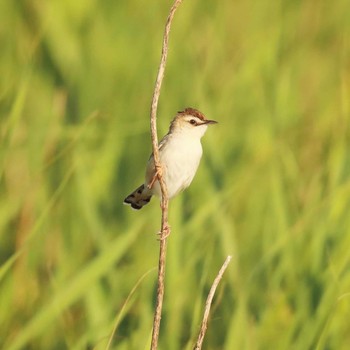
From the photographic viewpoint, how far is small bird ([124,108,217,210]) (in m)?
3.81

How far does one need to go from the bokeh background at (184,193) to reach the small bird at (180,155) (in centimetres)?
20

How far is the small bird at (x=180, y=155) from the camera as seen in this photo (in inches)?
150

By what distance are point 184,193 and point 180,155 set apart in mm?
786

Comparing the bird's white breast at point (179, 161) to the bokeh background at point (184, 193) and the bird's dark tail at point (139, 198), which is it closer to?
the bird's dark tail at point (139, 198)

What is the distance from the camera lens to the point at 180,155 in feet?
12.6

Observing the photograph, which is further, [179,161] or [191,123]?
[191,123]

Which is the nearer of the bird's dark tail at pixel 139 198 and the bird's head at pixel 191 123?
the bird's head at pixel 191 123

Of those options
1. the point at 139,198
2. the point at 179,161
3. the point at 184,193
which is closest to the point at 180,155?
the point at 179,161

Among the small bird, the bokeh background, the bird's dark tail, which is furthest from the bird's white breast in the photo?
the bokeh background

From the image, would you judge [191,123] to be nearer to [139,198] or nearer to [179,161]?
[179,161]

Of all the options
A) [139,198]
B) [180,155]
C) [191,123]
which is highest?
[191,123]

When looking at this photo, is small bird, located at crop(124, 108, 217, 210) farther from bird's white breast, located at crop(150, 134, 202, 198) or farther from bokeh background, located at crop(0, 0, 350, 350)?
bokeh background, located at crop(0, 0, 350, 350)

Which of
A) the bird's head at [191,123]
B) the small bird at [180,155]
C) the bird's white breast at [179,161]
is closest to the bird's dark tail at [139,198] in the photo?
the small bird at [180,155]

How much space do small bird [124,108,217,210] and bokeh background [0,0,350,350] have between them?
0.20 m
